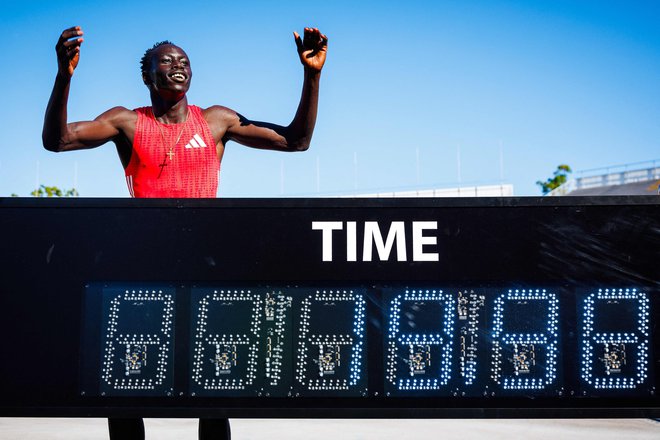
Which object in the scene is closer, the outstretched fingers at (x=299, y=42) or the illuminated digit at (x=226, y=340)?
the illuminated digit at (x=226, y=340)

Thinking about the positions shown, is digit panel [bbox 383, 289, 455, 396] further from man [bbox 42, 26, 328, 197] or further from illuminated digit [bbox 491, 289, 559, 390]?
man [bbox 42, 26, 328, 197]

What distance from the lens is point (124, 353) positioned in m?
3.10

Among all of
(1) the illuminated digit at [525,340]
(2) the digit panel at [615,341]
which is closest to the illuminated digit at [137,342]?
(1) the illuminated digit at [525,340]

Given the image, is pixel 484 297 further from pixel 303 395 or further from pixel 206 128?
pixel 206 128

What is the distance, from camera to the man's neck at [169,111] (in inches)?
152

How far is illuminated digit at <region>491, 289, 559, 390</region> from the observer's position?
10.1ft

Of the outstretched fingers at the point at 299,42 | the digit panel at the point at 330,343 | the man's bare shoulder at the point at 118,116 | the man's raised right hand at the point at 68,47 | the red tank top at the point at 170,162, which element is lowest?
the digit panel at the point at 330,343

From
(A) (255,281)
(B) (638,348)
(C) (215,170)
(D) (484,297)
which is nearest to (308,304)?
(A) (255,281)

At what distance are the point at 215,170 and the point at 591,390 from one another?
2104 millimetres

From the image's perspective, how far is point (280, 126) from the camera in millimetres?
4023

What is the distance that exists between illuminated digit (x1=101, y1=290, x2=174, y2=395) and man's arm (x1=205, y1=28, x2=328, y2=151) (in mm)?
1155

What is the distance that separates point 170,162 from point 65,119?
537mm

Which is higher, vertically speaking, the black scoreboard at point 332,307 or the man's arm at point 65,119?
the man's arm at point 65,119

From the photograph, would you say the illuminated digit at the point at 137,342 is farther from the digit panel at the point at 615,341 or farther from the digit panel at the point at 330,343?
the digit panel at the point at 615,341
